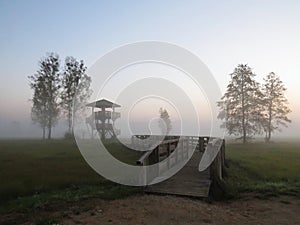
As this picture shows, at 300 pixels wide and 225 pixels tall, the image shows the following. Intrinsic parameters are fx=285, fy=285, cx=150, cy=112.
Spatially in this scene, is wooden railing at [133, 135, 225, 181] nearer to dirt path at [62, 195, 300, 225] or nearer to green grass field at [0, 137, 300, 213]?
green grass field at [0, 137, 300, 213]

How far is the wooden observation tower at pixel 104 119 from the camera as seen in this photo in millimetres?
38594

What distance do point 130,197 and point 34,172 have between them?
7951mm

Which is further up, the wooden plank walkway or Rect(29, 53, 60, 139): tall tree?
Rect(29, 53, 60, 139): tall tree

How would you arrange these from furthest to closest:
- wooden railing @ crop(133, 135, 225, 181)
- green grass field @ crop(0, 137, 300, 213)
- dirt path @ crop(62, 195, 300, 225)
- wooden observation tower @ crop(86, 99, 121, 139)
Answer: wooden observation tower @ crop(86, 99, 121, 139) → wooden railing @ crop(133, 135, 225, 181) → green grass field @ crop(0, 137, 300, 213) → dirt path @ crop(62, 195, 300, 225)

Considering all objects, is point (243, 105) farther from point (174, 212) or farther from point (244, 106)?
point (174, 212)

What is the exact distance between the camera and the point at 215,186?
9.90 m

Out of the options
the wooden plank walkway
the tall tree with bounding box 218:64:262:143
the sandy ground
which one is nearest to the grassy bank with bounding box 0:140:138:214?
the wooden plank walkway

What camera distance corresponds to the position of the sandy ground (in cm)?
698

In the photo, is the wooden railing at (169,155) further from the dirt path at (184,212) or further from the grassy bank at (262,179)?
the dirt path at (184,212)

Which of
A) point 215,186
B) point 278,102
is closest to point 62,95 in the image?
point 278,102

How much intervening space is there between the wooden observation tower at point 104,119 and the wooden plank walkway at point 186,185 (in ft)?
89.8

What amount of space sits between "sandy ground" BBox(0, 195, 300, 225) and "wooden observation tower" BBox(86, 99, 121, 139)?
3020cm

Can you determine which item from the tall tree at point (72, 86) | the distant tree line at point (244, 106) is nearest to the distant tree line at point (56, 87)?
the tall tree at point (72, 86)

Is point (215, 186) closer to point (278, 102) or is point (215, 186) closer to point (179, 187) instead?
point (179, 187)
